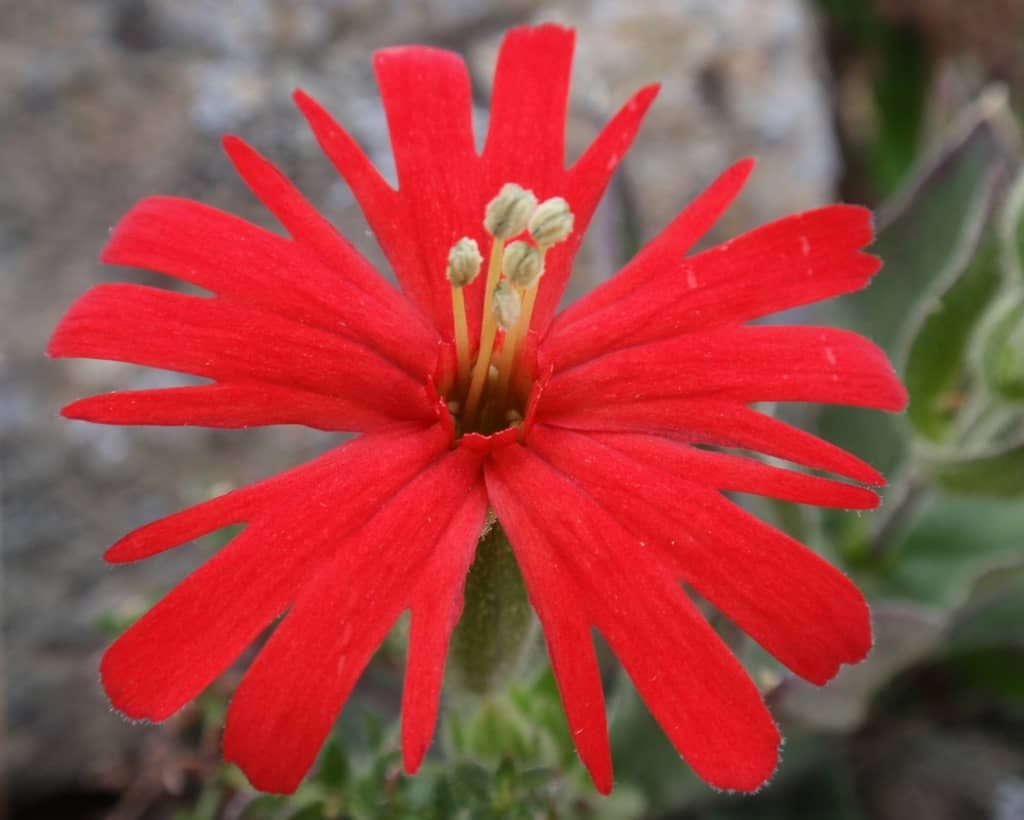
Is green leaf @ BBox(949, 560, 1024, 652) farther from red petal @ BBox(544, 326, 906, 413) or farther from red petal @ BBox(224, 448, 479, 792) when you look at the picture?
red petal @ BBox(224, 448, 479, 792)

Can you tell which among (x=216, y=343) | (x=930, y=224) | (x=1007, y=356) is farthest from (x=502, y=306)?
(x=930, y=224)

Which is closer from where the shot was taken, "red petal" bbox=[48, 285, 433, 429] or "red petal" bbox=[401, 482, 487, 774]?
"red petal" bbox=[401, 482, 487, 774]

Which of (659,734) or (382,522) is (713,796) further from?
(382,522)

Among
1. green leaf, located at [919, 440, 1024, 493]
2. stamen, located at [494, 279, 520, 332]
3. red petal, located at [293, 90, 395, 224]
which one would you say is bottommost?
green leaf, located at [919, 440, 1024, 493]

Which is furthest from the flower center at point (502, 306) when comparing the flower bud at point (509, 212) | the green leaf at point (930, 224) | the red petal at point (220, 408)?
the green leaf at point (930, 224)

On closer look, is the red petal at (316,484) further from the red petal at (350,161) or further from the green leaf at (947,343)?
the green leaf at (947,343)

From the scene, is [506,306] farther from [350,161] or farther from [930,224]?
[930,224]

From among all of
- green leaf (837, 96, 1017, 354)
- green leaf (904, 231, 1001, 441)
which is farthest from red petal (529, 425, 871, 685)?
green leaf (837, 96, 1017, 354)
